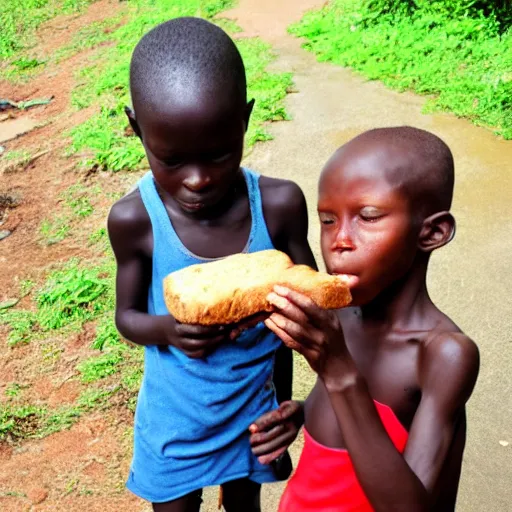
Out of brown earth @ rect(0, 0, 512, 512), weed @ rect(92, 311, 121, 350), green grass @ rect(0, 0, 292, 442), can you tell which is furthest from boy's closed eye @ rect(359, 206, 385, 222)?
weed @ rect(92, 311, 121, 350)

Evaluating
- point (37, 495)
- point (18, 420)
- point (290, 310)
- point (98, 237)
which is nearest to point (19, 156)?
point (98, 237)

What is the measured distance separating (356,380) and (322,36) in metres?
7.07

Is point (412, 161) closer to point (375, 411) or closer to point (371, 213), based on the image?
point (371, 213)

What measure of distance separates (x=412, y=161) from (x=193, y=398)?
928 mm

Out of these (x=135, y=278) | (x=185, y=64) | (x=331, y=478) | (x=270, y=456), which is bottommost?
(x=270, y=456)

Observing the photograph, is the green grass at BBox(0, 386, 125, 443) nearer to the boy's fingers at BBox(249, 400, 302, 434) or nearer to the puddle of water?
the boy's fingers at BBox(249, 400, 302, 434)

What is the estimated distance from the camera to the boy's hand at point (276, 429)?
2012 mm

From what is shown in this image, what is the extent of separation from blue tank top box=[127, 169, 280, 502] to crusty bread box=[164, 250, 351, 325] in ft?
1.20

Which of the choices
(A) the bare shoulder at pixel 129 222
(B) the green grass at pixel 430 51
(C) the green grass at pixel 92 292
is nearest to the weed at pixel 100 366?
(C) the green grass at pixel 92 292

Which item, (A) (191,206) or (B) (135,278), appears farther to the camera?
(B) (135,278)

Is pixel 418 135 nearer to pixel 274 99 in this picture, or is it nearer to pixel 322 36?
pixel 274 99

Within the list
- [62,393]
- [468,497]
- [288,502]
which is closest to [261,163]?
[62,393]

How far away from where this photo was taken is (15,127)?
301 inches

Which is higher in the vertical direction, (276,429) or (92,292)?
(276,429)
